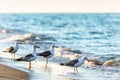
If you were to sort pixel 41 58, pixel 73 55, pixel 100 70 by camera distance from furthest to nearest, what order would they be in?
1. pixel 73 55
2. pixel 41 58
3. pixel 100 70

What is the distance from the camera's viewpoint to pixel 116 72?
19.3 meters

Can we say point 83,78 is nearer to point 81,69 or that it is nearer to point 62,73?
point 62,73

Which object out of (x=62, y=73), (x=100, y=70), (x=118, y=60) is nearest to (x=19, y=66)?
(x=62, y=73)

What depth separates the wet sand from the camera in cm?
1551

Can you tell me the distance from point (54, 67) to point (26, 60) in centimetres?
114

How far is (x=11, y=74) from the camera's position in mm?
16203

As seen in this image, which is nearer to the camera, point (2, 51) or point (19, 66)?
point (19, 66)

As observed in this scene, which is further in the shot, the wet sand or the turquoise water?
the turquoise water

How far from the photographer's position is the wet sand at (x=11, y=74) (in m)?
15.5

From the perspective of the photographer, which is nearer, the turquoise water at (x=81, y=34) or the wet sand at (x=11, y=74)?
the wet sand at (x=11, y=74)

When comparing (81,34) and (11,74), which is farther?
(81,34)

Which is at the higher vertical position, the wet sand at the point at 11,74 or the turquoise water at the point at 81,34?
the turquoise water at the point at 81,34

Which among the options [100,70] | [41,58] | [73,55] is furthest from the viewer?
[73,55]

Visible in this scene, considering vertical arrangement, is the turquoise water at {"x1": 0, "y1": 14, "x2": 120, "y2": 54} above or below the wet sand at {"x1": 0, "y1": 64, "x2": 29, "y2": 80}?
above
